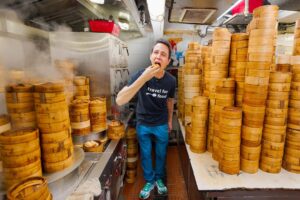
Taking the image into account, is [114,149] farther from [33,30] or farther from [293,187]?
[33,30]

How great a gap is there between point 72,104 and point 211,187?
125 centimetres

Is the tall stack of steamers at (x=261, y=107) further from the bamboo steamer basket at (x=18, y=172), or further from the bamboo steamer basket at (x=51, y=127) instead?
the bamboo steamer basket at (x=18, y=172)

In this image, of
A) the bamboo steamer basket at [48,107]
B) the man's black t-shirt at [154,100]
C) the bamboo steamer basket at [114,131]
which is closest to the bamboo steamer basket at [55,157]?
the bamboo steamer basket at [48,107]

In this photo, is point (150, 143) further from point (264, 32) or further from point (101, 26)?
point (264, 32)

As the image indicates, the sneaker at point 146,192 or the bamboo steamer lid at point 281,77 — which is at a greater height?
the bamboo steamer lid at point 281,77

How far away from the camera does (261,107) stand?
1408mm

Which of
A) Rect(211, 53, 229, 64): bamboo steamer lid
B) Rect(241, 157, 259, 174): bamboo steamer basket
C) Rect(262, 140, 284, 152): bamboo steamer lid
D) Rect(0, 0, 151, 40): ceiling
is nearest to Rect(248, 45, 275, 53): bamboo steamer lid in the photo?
Rect(211, 53, 229, 64): bamboo steamer lid

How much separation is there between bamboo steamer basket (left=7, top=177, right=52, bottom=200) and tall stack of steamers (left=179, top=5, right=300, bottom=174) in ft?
3.90

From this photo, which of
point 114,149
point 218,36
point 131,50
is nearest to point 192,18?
point 218,36

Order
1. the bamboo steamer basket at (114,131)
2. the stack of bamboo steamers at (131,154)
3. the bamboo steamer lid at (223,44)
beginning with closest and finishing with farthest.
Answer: the bamboo steamer lid at (223,44), the bamboo steamer basket at (114,131), the stack of bamboo steamers at (131,154)

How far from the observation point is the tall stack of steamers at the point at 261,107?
1.35 m

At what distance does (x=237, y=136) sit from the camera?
1422 mm

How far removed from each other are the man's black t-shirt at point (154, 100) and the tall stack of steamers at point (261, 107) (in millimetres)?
755

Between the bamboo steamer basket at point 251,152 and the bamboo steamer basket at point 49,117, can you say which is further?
the bamboo steamer basket at point 251,152
